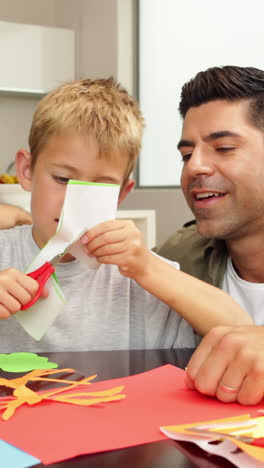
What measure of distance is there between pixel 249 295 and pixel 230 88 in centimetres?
54

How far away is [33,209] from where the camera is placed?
127cm

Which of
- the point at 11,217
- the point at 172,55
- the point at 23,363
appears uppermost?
the point at 172,55

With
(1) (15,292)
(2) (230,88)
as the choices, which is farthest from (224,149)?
(1) (15,292)

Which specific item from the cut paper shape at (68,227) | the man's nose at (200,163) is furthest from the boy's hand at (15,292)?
the man's nose at (200,163)

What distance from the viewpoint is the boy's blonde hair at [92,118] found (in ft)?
4.14

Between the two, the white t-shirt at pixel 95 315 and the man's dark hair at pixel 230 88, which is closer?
the white t-shirt at pixel 95 315

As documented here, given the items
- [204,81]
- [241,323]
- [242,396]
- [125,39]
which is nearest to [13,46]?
[125,39]

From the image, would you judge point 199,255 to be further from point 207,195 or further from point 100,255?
point 100,255

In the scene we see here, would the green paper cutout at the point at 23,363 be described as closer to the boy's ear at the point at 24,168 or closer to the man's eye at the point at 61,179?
the man's eye at the point at 61,179

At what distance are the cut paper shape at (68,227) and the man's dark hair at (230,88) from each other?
75cm

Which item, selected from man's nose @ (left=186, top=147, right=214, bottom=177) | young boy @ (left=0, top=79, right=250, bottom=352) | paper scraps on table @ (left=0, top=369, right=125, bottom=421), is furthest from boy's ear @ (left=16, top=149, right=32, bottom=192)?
paper scraps on table @ (left=0, top=369, right=125, bottom=421)

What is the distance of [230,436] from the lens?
55 cm

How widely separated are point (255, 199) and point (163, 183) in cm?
249

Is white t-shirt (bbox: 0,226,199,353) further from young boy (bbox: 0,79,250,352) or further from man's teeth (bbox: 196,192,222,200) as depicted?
man's teeth (bbox: 196,192,222,200)
